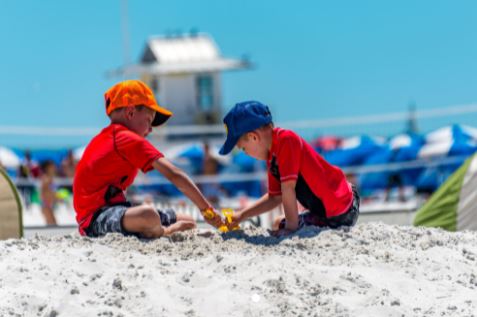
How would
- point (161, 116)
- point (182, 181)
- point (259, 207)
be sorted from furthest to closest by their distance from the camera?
1. point (161, 116)
2. point (259, 207)
3. point (182, 181)

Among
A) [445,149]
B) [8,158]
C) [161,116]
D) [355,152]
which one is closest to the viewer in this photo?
[161,116]

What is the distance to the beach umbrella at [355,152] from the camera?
68.2 feet

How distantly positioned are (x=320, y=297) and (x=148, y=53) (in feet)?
103

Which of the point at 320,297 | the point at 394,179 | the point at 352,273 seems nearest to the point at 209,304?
the point at 320,297

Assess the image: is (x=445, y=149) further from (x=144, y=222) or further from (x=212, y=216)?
(x=144, y=222)

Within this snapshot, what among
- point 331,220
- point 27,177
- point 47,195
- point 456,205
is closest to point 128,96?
point 331,220

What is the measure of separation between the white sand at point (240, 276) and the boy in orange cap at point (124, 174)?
0.18 m

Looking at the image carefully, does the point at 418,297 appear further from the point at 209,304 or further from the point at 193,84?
the point at 193,84

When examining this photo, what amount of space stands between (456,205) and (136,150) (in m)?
2.73

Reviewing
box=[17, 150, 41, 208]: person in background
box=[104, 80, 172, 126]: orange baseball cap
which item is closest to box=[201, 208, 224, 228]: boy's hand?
box=[104, 80, 172, 126]: orange baseball cap

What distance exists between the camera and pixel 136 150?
4402 millimetres

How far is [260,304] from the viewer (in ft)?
10.9

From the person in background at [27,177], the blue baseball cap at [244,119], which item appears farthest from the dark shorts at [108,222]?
the person in background at [27,177]

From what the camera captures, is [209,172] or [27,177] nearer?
[27,177]
